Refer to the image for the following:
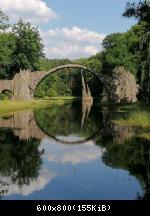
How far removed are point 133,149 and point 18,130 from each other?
1567 centimetres

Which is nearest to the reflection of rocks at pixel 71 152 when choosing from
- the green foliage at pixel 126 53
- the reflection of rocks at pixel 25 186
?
the reflection of rocks at pixel 25 186

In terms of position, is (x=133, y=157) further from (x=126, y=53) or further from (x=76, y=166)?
(x=126, y=53)

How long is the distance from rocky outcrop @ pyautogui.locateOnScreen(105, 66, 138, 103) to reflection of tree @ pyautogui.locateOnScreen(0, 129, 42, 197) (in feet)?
178

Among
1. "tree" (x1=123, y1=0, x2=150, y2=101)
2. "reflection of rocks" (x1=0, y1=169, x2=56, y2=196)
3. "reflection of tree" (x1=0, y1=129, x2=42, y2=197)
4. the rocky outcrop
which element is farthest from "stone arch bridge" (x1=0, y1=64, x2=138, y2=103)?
"reflection of rocks" (x1=0, y1=169, x2=56, y2=196)

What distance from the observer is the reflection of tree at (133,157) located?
2045 centimetres

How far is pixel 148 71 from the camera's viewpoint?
42.3 m

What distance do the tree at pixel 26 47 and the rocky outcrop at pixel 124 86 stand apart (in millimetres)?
19647

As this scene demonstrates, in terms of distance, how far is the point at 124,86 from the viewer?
292 ft

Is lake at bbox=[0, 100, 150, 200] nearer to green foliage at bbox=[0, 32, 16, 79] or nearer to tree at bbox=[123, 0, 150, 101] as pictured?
tree at bbox=[123, 0, 150, 101]

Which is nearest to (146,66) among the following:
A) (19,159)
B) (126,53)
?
(19,159)

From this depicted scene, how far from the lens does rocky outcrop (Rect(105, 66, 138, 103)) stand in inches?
3423

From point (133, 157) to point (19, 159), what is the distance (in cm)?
582

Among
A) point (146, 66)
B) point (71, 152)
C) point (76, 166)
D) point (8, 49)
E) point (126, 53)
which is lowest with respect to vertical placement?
point (71, 152)
